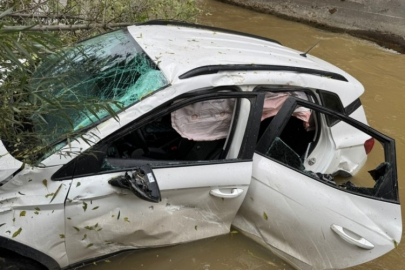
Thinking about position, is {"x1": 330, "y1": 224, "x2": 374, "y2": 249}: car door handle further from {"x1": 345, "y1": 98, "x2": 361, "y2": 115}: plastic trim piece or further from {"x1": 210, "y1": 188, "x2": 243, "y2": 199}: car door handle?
{"x1": 345, "y1": 98, "x2": 361, "y2": 115}: plastic trim piece

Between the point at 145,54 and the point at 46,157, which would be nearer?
the point at 46,157

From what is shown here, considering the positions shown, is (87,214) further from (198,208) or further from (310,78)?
(310,78)

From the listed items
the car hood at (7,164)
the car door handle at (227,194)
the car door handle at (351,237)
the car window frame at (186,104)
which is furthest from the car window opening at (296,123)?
the car hood at (7,164)

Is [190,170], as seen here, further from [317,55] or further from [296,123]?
[317,55]

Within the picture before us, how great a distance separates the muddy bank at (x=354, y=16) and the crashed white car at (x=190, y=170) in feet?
20.0

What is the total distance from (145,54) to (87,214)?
1132mm

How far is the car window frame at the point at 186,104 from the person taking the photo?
2.53 m

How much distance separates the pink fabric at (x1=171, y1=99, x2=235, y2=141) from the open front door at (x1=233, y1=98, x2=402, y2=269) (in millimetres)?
303

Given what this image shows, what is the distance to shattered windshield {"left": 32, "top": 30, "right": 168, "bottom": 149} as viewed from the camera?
2586 millimetres

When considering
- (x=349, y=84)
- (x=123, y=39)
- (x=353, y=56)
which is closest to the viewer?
(x=123, y=39)

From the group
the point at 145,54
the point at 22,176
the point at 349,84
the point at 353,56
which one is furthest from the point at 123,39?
the point at 353,56

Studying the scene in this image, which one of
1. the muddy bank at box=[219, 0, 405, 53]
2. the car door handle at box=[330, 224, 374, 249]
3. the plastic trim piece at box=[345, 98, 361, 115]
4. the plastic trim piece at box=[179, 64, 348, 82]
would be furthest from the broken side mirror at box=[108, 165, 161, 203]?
the muddy bank at box=[219, 0, 405, 53]

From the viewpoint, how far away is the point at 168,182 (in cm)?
277

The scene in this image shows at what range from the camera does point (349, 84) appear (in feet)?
12.5
